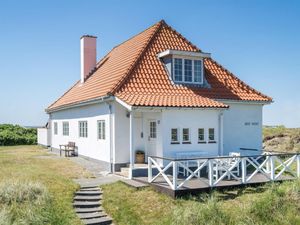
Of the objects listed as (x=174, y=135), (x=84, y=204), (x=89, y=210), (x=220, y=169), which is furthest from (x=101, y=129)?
(x=89, y=210)

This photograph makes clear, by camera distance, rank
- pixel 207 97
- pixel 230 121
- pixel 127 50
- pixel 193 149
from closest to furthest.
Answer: pixel 193 149 → pixel 207 97 → pixel 230 121 → pixel 127 50

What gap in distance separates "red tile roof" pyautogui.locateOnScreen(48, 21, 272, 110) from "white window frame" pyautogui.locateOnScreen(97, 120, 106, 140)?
1.40 meters

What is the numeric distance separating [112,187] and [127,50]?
35.6ft

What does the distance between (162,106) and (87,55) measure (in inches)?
437

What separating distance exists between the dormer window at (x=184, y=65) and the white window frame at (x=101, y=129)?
14.2ft

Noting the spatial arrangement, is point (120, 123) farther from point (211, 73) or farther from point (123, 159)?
point (211, 73)

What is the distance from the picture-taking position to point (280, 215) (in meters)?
11.7

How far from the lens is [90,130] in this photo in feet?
68.4

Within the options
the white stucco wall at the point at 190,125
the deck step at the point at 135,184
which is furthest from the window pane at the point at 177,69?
the deck step at the point at 135,184

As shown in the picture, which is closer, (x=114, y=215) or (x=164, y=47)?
(x=114, y=215)

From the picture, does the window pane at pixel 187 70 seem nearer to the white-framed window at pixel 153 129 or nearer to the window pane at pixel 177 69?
the window pane at pixel 177 69

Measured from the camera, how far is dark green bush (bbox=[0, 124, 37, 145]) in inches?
1507

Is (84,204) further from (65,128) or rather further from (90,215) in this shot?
(65,128)

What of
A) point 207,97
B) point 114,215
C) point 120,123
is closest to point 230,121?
point 207,97
